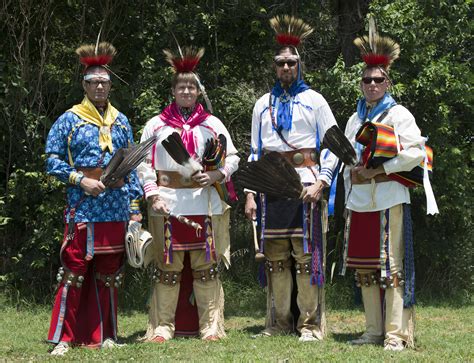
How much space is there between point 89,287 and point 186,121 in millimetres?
1371

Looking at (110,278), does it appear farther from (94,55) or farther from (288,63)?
(288,63)

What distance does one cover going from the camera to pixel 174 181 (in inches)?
240

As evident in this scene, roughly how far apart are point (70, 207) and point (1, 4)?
3.15 m

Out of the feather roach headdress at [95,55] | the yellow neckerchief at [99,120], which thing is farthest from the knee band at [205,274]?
the feather roach headdress at [95,55]

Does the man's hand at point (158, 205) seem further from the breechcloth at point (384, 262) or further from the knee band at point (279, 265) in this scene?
the breechcloth at point (384, 262)

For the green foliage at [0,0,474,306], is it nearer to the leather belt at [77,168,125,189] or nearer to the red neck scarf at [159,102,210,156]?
the red neck scarf at [159,102,210,156]

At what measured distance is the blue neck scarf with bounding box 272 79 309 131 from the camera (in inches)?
240

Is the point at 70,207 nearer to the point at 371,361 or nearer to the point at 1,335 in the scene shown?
the point at 1,335

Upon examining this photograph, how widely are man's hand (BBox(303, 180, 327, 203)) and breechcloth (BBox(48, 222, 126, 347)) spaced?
1.28 meters

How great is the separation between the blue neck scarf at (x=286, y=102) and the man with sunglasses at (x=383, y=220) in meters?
0.50

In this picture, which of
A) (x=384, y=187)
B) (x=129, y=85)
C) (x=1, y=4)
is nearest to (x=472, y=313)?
(x=384, y=187)

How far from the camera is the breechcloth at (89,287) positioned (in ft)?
18.8

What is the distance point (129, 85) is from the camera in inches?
320

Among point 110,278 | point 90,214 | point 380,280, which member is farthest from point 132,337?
point 380,280
